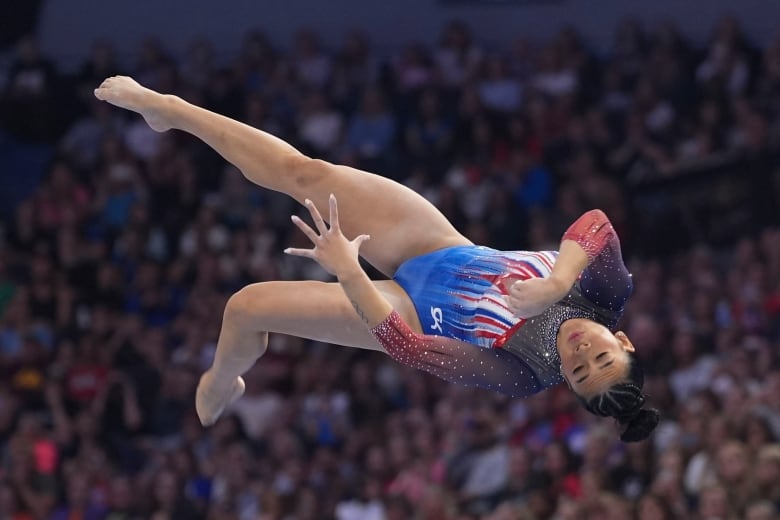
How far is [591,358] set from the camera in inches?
180

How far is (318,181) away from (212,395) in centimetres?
100

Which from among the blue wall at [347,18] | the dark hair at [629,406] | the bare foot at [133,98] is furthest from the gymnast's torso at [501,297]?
the blue wall at [347,18]

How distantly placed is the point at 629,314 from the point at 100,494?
3.98 meters

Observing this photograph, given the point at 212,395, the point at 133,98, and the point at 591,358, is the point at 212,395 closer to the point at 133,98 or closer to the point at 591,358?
the point at 133,98

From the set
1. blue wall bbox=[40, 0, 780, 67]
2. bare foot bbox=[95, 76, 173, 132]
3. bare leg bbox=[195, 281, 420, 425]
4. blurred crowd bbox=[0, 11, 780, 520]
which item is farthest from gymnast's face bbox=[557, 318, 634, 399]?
blue wall bbox=[40, 0, 780, 67]

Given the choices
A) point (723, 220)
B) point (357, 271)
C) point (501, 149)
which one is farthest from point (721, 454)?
point (501, 149)

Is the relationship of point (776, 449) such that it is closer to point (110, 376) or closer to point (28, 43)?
point (110, 376)

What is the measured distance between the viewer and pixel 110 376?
1034 centimetres

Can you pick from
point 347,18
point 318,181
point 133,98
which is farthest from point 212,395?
point 347,18

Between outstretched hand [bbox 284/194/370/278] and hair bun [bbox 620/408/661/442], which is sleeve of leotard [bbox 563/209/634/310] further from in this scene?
outstretched hand [bbox 284/194/370/278]

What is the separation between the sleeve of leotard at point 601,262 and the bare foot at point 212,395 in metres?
1.54

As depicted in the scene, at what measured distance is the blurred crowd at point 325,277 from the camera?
8148 mm

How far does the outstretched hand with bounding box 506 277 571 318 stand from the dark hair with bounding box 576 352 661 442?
43 cm

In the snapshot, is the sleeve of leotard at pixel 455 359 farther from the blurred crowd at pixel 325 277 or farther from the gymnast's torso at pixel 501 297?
the blurred crowd at pixel 325 277
